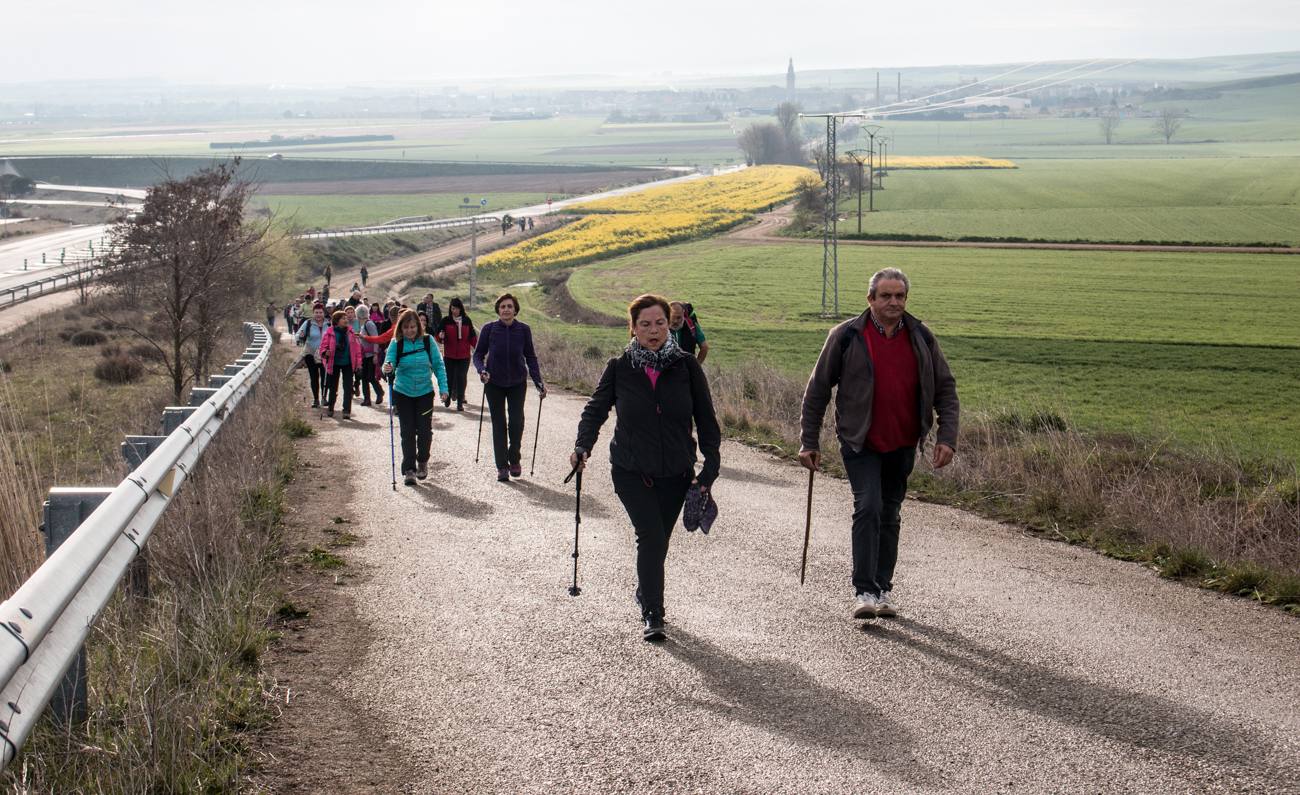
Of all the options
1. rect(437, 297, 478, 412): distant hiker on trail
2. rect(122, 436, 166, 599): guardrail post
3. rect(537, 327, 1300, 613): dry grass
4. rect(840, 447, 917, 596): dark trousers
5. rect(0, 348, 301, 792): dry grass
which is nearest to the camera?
rect(0, 348, 301, 792): dry grass

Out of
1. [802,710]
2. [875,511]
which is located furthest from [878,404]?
[802,710]

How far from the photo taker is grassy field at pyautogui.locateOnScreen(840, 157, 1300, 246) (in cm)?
7888

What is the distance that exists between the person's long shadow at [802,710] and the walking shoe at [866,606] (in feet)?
2.81

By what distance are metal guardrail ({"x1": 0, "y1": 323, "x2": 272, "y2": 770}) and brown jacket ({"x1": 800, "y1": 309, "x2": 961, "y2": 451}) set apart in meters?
3.50

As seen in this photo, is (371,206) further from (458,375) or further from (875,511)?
(875,511)

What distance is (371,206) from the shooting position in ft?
452

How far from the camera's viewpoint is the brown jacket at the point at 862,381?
7.63 m

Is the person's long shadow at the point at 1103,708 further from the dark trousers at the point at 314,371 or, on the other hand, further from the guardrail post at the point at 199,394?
the dark trousers at the point at 314,371

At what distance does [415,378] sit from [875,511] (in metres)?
6.68

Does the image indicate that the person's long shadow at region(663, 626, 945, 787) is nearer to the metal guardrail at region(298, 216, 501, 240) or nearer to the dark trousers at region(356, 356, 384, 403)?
the dark trousers at region(356, 356, 384, 403)

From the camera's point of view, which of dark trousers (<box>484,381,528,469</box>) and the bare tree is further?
the bare tree

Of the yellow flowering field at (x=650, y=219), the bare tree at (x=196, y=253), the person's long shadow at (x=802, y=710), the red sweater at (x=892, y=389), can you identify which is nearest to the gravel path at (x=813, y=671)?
the person's long shadow at (x=802, y=710)

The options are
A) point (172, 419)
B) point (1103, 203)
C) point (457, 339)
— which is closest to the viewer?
point (172, 419)

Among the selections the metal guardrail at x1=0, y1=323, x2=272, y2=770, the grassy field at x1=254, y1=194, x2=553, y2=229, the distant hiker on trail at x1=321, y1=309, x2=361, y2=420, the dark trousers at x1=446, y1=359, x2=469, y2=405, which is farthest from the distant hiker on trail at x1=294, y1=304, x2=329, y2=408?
the grassy field at x1=254, y1=194, x2=553, y2=229
